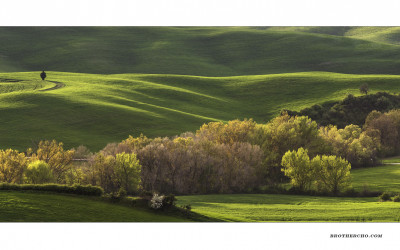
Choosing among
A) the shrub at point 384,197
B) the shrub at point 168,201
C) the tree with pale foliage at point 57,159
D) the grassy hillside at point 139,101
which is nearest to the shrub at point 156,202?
the shrub at point 168,201

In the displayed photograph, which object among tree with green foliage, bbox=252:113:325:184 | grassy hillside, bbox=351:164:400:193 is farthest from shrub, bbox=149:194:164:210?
grassy hillside, bbox=351:164:400:193

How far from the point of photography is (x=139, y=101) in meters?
142

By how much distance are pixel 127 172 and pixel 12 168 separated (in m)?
16.5

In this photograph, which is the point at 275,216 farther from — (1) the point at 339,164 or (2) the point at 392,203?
(1) the point at 339,164

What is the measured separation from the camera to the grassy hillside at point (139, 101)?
365 feet

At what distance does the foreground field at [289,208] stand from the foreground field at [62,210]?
7668 mm

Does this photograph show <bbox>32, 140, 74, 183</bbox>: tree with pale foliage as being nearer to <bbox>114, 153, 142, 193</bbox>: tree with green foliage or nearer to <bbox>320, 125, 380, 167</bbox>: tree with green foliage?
<bbox>114, 153, 142, 193</bbox>: tree with green foliage

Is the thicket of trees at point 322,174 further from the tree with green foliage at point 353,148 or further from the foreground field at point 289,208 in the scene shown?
the tree with green foliage at point 353,148

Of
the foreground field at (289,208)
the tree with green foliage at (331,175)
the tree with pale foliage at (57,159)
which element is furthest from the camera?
the tree with pale foliage at (57,159)

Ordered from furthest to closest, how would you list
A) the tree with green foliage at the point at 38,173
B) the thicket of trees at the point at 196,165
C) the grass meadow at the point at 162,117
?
the thicket of trees at the point at 196,165, the tree with green foliage at the point at 38,173, the grass meadow at the point at 162,117

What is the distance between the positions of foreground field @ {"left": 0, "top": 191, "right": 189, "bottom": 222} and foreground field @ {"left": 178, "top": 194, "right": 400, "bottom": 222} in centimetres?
767

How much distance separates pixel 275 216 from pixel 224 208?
7259 millimetres

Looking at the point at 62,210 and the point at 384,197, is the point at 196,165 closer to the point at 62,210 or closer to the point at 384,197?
the point at 384,197

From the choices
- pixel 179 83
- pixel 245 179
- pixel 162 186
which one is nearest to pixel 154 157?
pixel 162 186
